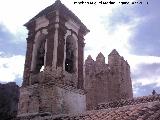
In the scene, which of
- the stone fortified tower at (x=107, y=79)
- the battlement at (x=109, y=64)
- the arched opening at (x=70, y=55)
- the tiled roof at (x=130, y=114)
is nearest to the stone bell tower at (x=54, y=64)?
the arched opening at (x=70, y=55)

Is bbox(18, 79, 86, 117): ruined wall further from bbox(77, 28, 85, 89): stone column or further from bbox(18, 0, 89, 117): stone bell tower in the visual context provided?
bbox(77, 28, 85, 89): stone column

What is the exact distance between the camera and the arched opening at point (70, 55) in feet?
44.3

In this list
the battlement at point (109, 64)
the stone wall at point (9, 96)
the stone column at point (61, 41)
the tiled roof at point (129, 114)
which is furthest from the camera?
the battlement at point (109, 64)

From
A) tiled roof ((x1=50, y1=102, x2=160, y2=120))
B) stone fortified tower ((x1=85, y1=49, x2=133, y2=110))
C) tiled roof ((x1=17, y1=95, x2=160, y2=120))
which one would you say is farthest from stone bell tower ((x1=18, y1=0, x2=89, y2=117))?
stone fortified tower ((x1=85, y1=49, x2=133, y2=110))

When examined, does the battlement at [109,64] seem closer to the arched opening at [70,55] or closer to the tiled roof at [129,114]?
the arched opening at [70,55]

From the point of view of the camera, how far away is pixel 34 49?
13922 mm

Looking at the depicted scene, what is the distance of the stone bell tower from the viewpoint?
12009mm

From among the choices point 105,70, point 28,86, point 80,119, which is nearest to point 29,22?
point 28,86

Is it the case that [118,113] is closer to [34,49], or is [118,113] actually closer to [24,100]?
[24,100]

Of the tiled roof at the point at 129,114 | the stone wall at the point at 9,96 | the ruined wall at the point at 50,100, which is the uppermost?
the stone wall at the point at 9,96

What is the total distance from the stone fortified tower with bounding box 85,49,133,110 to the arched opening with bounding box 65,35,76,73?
1857 cm

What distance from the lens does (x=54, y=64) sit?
12438mm

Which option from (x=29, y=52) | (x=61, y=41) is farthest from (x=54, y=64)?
(x=29, y=52)

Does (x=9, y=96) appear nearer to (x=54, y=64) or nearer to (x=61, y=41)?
(x=61, y=41)
